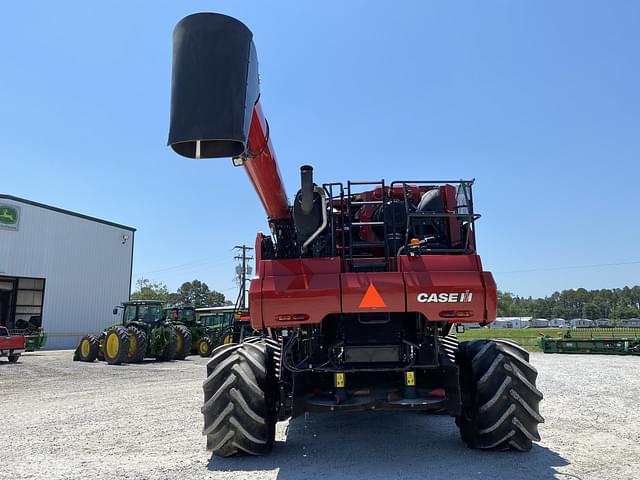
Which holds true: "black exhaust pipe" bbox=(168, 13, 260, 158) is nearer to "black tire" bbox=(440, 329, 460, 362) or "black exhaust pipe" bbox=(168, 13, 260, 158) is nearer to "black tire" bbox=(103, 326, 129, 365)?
"black tire" bbox=(440, 329, 460, 362)

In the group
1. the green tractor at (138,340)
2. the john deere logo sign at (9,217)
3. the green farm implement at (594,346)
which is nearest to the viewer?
the green tractor at (138,340)

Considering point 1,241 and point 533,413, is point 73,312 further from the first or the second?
point 533,413

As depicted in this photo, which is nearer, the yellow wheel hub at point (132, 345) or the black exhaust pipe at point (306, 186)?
the black exhaust pipe at point (306, 186)

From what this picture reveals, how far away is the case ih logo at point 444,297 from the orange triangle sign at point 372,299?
39cm

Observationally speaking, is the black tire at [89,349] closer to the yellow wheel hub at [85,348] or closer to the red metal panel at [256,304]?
the yellow wheel hub at [85,348]

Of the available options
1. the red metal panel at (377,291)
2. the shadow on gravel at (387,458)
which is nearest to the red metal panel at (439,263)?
the red metal panel at (377,291)

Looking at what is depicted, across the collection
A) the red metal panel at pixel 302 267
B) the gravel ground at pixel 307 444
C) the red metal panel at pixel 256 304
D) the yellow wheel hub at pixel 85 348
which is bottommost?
the gravel ground at pixel 307 444

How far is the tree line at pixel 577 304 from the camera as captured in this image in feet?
453

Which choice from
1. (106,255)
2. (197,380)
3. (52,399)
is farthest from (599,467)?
(106,255)

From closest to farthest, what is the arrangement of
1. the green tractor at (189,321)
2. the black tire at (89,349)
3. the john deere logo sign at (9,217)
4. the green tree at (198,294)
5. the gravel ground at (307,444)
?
the gravel ground at (307,444), the black tire at (89,349), the green tractor at (189,321), the john deere logo sign at (9,217), the green tree at (198,294)

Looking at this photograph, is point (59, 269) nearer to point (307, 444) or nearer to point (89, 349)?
point (89, 349)

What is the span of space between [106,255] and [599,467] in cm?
3810

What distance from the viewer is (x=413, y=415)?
767 centimetres

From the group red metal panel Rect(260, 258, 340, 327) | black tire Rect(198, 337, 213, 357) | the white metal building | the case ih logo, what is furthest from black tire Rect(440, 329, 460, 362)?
the white metal building
